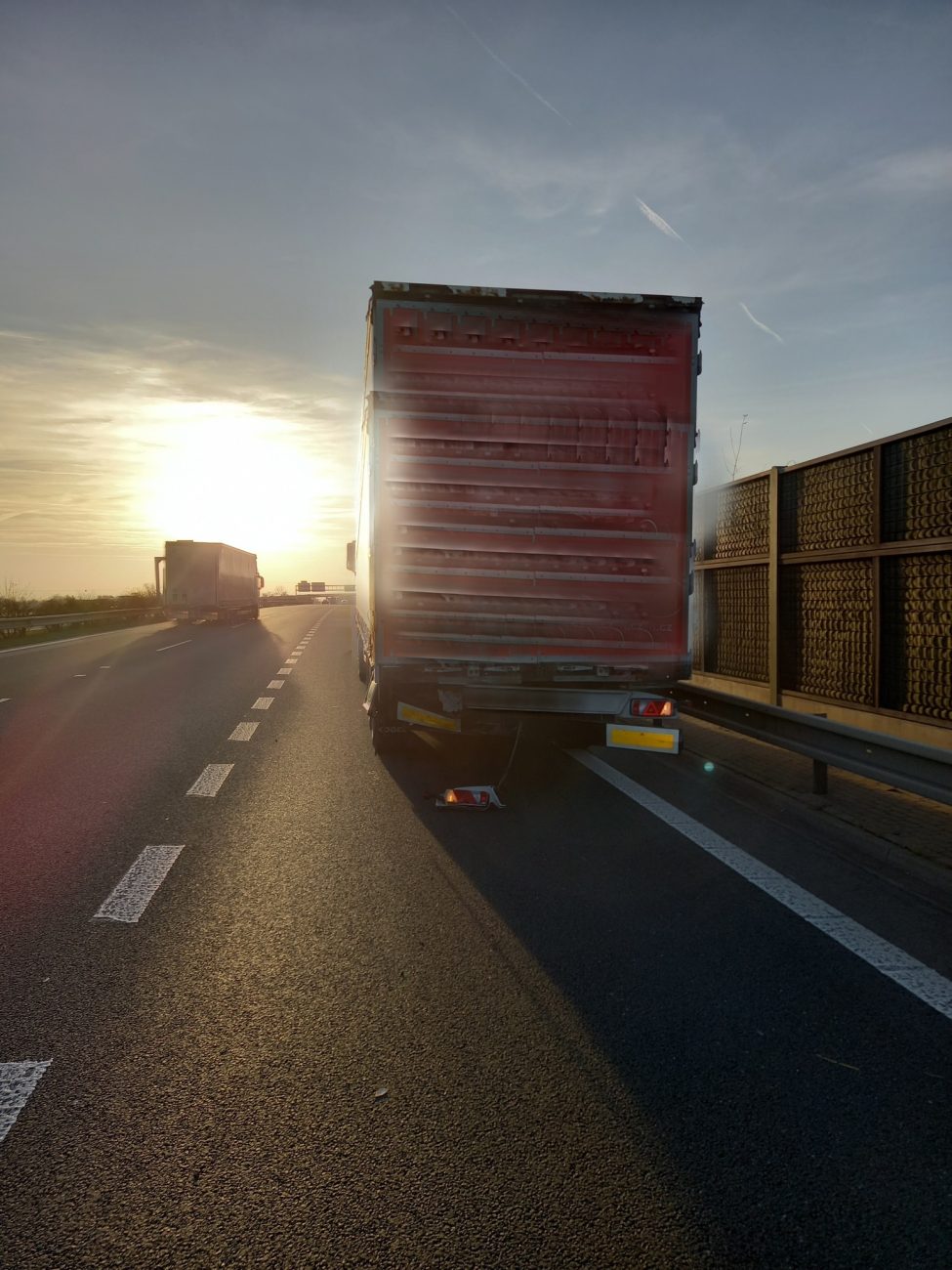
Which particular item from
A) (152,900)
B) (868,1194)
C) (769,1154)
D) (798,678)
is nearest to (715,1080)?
(769,1154)

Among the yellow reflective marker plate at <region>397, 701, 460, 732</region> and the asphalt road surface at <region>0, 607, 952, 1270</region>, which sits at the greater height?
the yellow reflective marker plate at <region>397, 701, 460, 732</region>

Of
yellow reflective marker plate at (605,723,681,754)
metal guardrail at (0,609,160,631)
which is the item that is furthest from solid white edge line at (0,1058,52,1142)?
metal guardrail at (0,609,160,631)

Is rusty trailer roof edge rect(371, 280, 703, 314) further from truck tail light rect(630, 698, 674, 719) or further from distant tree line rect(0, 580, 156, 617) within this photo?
distant tree line rect(0, 580, 156, 617)

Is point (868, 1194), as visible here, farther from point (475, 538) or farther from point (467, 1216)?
point (475, 538)

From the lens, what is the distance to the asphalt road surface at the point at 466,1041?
239 cm

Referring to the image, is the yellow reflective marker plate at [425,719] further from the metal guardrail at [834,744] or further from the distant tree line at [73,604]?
the distant tree line at [73,604]

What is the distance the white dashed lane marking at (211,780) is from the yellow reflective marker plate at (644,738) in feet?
10.2

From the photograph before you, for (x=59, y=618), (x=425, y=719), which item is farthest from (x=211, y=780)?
(x=59, y=618)

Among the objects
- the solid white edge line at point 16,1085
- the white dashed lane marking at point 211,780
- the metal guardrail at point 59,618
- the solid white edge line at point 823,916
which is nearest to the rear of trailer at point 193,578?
the metal guardrail at point 59,618

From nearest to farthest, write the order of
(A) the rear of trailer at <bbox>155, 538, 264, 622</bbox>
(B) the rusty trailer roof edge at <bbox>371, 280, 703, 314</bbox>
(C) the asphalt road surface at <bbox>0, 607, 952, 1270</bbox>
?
(C) the asphalt road surface at <bbox>0, 607, 952, 1270</bbox> → (B) the rusty trailer roof edge at <bbox>371, 280, 703, 314</bbox> → (A) the rear of trailer at <bbox>155, 538, 264, 622</bbox>

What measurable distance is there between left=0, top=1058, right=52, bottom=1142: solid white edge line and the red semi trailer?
4564mm

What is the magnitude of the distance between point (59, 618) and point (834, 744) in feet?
109

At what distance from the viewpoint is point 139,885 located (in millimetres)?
5176

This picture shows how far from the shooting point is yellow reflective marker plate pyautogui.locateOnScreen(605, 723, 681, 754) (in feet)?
24.6
